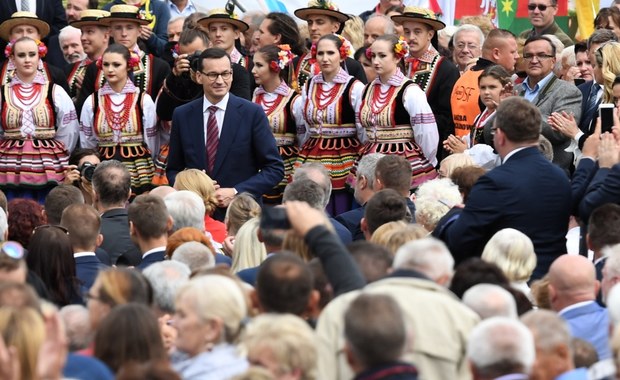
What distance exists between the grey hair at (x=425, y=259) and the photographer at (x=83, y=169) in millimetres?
6346

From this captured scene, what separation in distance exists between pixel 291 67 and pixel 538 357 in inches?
312

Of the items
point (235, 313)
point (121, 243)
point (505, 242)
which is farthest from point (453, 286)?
point (121, 243)

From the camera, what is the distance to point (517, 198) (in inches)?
350

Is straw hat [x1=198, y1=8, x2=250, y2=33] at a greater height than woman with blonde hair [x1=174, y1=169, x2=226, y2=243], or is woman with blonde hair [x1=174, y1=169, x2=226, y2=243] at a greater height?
straw hat [x1=198, y1=8, x2=250, y2=33]

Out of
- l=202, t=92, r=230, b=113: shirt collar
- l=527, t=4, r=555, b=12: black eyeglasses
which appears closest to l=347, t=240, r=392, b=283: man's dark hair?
l=202, t=92, r=230, b=113: shirt collar

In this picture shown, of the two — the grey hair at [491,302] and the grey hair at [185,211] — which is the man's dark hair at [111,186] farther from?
the grey hair at [491,302]

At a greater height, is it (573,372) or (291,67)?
(291,67)

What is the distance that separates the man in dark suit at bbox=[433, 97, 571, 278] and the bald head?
148 centimetres

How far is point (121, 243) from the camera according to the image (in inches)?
392

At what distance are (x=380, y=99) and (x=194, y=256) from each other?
4996mm

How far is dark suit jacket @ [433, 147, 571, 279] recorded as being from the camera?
8.85 meters

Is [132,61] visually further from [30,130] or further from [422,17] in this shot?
[422,17]

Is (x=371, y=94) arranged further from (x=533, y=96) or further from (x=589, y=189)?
(x=589, y=189)

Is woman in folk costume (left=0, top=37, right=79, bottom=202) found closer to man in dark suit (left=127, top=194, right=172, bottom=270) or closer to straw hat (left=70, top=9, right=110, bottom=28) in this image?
straw hat (left=70, top=9, right=110, bottom=28)
